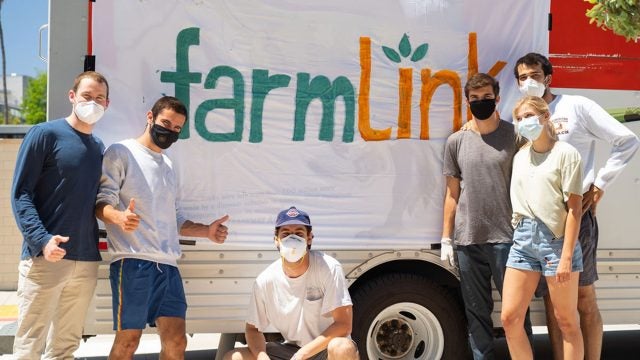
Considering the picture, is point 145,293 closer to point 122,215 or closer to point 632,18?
point 122,215

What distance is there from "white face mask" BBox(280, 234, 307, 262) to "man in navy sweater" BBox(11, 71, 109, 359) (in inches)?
45.3

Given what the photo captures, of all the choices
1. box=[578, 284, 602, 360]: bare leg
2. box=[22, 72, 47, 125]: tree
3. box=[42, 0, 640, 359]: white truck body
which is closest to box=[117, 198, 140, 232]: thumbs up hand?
box=[42, 0, 640, 359]: white truck body

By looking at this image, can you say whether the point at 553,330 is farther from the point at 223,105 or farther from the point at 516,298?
the point at 223,105

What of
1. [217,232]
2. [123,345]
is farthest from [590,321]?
[123,345]

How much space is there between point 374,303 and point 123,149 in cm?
204

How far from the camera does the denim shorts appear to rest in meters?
3.98

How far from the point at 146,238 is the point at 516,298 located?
7.66 feet

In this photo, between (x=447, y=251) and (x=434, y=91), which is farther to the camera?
(x=434, y=91)

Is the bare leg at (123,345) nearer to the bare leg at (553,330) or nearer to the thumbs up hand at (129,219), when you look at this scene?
the thumbs up hand at (129,219)

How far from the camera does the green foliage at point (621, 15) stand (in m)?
3.84

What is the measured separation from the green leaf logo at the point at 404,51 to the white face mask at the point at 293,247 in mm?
1650

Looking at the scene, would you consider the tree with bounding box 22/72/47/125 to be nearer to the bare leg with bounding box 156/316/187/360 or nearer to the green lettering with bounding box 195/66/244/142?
the green lettering with bounding box 195/66/244/142

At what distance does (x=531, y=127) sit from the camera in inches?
159

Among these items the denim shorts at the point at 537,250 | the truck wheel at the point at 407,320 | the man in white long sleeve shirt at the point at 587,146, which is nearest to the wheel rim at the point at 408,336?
the truck wheel at the point at 407,320
